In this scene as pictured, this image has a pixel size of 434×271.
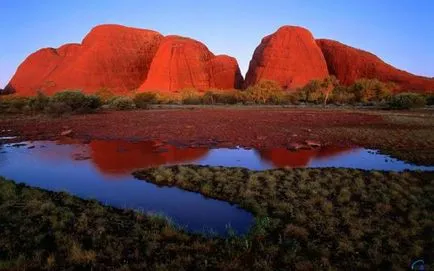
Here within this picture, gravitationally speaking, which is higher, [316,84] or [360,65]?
[360,65]

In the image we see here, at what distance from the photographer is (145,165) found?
15.2 m

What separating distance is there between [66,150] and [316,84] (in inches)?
1922

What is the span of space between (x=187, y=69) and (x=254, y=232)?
8240 centimetres

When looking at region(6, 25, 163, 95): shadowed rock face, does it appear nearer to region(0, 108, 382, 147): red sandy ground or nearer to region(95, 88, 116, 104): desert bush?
region(95, 88, 116, 104): desert bush

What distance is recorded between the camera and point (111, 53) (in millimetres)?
92562

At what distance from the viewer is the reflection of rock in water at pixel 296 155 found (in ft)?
50.9

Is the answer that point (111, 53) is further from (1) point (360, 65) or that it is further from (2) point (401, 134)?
(2) point (401, 134)

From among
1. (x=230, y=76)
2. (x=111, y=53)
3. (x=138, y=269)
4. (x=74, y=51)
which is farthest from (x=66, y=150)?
(x=74, y=51)

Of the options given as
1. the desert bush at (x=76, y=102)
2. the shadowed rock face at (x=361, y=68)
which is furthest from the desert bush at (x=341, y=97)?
the desert bush at (x=76, y=102)

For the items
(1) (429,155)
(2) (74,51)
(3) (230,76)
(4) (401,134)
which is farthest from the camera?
(2) (74,51)

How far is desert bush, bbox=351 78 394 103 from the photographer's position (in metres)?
58.1

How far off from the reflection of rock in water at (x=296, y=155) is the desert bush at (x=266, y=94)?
4299 cm

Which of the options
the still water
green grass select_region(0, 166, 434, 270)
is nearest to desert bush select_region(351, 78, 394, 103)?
the still water

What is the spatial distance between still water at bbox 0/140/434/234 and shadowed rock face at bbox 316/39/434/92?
207 ft
